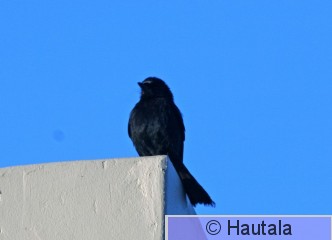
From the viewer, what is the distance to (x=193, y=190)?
6273 millimetres

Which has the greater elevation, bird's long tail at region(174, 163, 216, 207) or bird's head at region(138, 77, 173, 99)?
bird's head at region(138, 77, 173, 99)

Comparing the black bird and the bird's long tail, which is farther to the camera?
the black bird

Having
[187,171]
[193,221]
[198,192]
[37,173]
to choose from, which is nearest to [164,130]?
[187,171]

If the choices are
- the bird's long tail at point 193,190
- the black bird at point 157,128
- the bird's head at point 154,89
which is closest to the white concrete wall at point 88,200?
the bird's long tail at point 193,190

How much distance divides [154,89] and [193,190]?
284 cm

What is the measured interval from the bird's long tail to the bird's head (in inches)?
72.0

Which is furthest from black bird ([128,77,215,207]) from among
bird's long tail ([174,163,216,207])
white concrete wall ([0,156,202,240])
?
white concrete wall ([0,156,202,240])

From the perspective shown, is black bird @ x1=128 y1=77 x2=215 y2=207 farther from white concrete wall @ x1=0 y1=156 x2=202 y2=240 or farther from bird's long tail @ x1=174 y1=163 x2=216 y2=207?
white concrete wall @ x1=0 y1=156 x2=202 y2=240

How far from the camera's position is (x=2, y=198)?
5.12 metres

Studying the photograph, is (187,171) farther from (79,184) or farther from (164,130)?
(79,184)

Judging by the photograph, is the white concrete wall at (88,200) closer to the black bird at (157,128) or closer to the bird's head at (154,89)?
the black bird at (157,128)

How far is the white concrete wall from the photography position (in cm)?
481

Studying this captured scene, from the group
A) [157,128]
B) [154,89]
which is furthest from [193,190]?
[154,89]

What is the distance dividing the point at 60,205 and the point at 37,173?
31 centimetres
